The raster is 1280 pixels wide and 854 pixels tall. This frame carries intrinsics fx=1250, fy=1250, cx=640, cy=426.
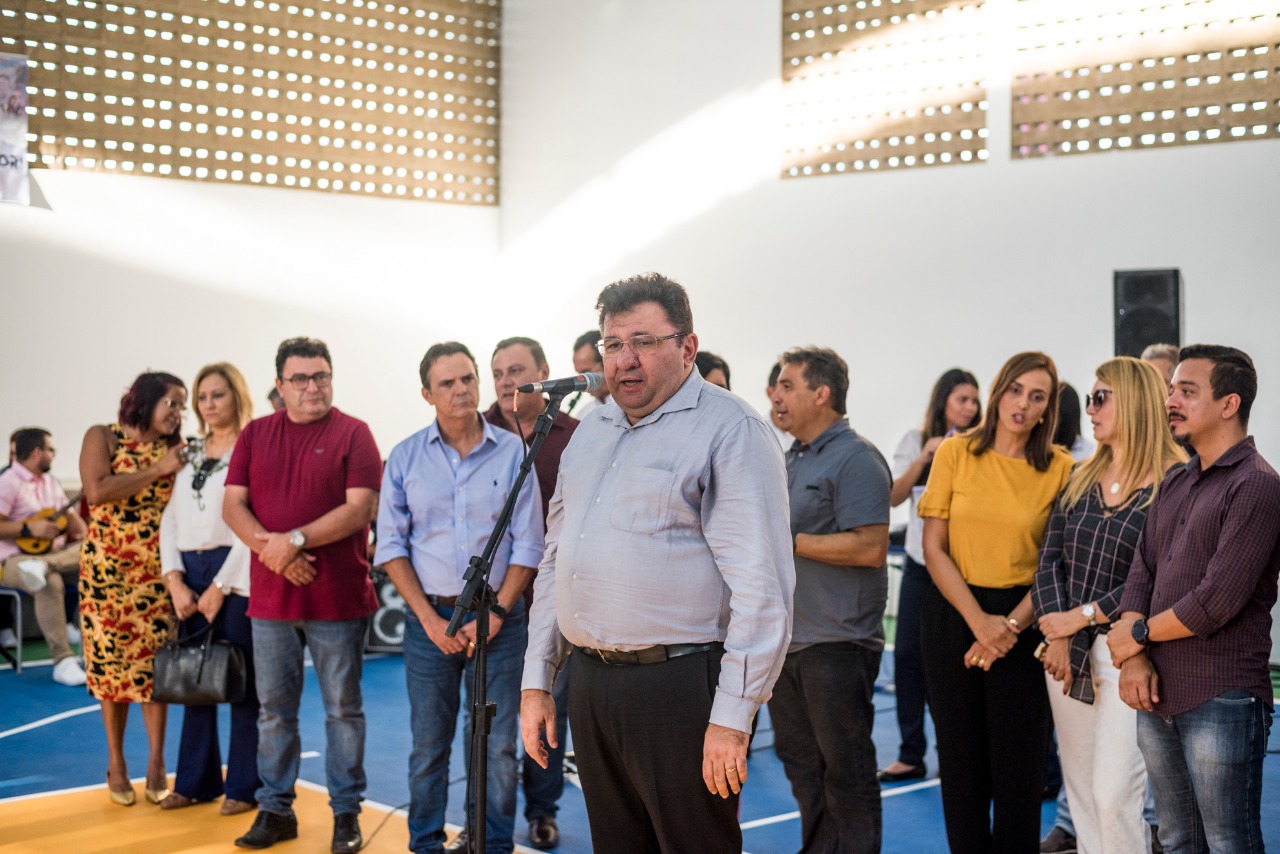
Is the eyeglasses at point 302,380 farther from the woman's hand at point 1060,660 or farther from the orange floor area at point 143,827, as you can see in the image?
the woman's hand at point 1060,660

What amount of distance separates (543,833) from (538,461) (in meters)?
1.38

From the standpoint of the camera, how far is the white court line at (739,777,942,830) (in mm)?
4859

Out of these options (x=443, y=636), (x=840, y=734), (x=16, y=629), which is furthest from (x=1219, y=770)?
(x=16, y=629)

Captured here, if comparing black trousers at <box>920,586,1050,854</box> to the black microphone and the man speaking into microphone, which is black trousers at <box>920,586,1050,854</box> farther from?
the black microphone

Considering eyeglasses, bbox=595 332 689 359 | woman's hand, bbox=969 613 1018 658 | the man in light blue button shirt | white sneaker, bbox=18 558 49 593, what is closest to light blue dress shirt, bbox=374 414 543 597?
the man in light blue button shirt

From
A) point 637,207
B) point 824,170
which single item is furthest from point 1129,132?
point 637,207

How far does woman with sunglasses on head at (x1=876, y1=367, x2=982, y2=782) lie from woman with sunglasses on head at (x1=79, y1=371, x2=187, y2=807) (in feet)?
10.1

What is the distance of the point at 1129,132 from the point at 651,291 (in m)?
6.49

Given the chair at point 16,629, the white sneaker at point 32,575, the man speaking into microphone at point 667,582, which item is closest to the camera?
the man speaking into microphone at point 667,582

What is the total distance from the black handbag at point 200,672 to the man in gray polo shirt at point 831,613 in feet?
7.07

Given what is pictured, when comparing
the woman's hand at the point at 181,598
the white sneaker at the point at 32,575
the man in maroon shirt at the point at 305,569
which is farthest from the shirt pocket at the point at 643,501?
the white sneaker at the point at 32,575

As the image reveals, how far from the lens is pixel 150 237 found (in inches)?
364

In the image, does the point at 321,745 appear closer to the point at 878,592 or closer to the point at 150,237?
the point at 878,592

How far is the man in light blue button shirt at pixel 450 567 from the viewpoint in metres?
4.27
